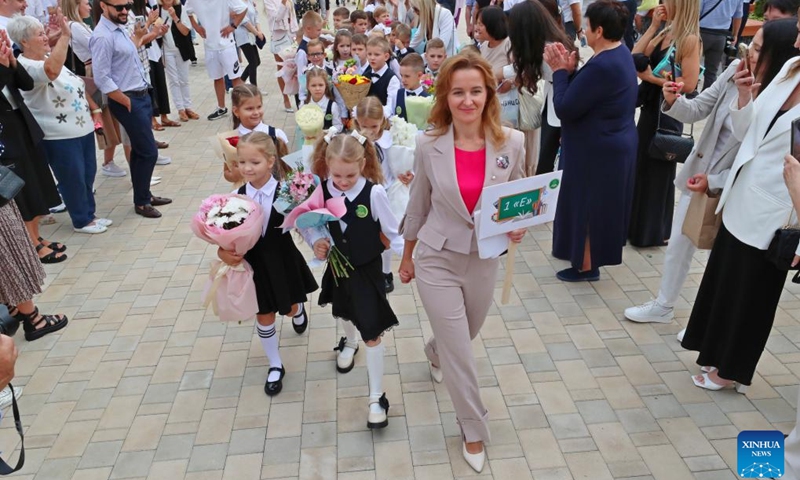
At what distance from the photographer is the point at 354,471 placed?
3.26 m

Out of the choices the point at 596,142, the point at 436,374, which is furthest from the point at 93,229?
the point at 596,142

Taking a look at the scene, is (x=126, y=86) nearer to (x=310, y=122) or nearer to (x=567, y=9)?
(x=310, y=122)

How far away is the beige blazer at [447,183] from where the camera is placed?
2.98m

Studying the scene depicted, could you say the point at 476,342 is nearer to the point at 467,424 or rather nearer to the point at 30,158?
the point at 467,424

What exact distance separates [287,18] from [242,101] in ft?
21.3

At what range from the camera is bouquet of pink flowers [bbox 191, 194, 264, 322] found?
3445 mm

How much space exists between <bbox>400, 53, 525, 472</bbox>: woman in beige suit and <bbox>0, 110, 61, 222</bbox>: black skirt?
3861 mm

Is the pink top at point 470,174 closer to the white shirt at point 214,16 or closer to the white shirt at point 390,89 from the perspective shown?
the white shirt at point 390,89

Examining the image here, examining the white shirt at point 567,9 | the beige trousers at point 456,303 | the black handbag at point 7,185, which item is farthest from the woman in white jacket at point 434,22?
the black handbag at point 7,185

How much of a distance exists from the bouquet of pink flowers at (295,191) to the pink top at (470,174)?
872 millimetres

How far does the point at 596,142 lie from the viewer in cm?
443

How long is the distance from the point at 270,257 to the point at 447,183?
1333 millimetres

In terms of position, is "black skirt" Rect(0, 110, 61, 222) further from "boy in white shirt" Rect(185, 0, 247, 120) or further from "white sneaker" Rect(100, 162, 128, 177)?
"boy in white shirt" Rect(185, 0, 247, 120)

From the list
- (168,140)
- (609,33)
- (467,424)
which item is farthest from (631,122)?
(168,140)
